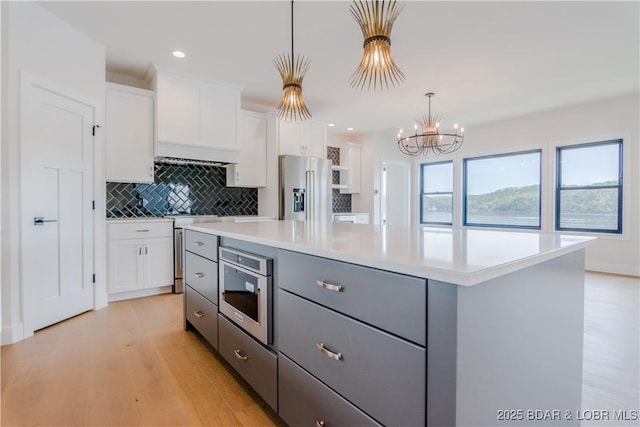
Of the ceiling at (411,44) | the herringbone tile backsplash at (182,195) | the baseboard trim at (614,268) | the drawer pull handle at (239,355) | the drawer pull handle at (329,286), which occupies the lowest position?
the baseboard trim at (614,268)

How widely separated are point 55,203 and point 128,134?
1138 millimetres

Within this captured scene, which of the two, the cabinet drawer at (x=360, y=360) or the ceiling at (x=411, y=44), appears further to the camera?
the ceiling at (x=411, y=44)

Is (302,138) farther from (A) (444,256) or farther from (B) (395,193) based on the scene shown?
(A) (444,256)

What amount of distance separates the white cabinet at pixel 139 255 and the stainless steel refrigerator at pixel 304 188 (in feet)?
5.39

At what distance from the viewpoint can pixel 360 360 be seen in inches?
38.5

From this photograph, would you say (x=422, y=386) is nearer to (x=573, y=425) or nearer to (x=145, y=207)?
(x=573, y=425)

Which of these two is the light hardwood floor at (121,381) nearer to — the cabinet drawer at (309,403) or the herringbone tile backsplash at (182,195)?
the cabinet drawer at (309,403)

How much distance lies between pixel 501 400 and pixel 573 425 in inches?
32.2

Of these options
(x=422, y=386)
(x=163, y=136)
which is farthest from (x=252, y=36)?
(x=422, y=386)

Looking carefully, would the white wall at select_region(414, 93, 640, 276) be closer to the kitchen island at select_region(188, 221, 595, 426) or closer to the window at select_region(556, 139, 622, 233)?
the window at select_region(556, 139, 622, 233)

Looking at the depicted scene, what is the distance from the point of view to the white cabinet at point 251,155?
443 centimetres

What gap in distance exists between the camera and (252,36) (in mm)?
2871

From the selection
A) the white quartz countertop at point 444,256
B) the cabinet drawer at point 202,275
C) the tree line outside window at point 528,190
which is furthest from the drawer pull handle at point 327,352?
the tree line outside window at point 528,190

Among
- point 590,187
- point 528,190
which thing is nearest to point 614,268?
point 590,187
